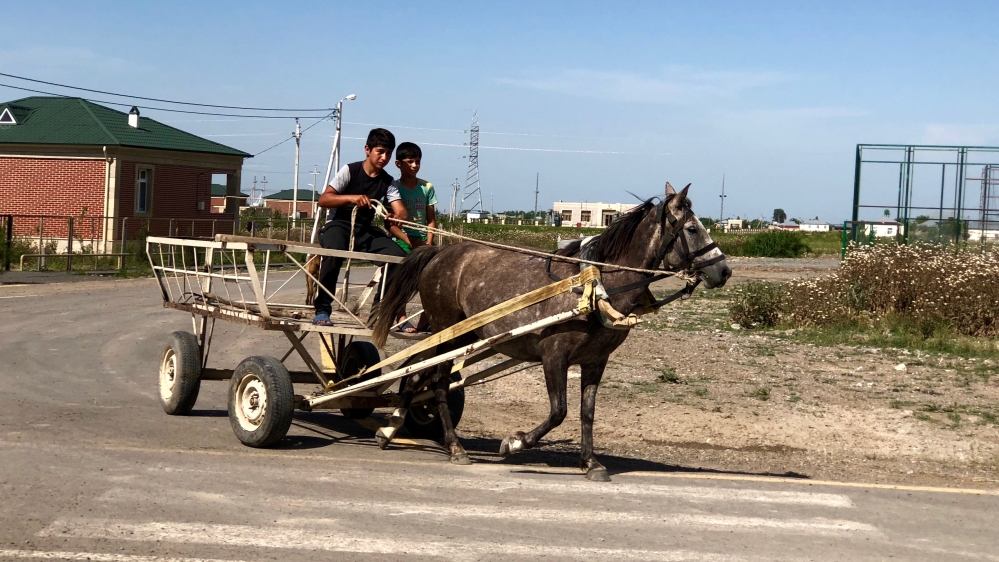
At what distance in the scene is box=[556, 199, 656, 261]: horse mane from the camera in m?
7.73

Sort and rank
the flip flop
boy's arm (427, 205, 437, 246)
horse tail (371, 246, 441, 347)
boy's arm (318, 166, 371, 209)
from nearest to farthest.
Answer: horse tail (371, 246, 441, 347), boy's arm (318, 166, 371, 209), the flip flop, boy's arm (427, 205, 437, 246)

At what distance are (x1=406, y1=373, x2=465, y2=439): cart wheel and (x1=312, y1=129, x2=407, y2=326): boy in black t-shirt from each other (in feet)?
4.04

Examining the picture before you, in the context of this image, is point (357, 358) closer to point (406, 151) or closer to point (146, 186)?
point (406, 151)

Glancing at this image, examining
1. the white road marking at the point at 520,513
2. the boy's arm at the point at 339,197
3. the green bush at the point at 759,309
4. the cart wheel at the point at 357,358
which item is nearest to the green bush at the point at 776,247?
the green bush at the point at 759,309

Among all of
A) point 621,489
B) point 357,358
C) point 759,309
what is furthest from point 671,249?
point 759,309

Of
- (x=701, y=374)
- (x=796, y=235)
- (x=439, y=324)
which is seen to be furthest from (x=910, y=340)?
(x=796, y=235)

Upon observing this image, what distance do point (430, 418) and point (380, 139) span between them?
2517mm

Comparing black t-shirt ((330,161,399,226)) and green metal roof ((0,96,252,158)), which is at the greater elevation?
green metal roof ((0,96,252,158))

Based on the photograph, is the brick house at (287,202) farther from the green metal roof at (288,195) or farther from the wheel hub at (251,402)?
the wheel hub at (251,402)

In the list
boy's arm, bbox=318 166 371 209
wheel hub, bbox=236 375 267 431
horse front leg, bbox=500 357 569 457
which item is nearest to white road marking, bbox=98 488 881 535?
horse front leg, bbox=500 357 569 457

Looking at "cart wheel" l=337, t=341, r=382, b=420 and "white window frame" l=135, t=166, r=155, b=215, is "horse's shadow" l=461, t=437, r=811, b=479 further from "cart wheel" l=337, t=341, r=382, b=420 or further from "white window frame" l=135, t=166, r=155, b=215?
"white window frame" l=135, t=166, r=155, b=215

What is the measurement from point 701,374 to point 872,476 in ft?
16.4

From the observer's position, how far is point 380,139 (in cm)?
926

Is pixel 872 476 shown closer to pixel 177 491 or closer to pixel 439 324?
pixel 439 324
